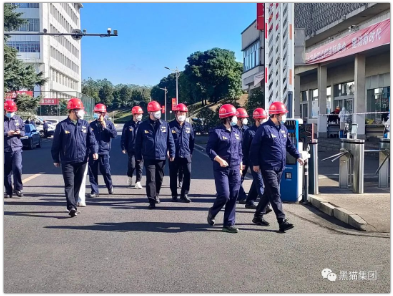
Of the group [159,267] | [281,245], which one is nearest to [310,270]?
[281,245]

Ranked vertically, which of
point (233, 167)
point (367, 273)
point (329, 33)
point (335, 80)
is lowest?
point (367, 273)

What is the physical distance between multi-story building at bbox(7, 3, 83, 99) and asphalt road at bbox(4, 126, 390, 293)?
51.8 metres

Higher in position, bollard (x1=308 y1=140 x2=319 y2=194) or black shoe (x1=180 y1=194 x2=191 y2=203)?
bollard (x1=308 y1=140 x2=319 y2=194)

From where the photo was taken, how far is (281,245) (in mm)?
6902

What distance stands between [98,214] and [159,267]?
138 inches

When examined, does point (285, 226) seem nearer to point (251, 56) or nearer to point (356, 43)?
point (356, 43)

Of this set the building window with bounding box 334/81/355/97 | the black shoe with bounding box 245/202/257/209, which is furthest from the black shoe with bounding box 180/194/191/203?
the building window with bounding box 334/81/355/97

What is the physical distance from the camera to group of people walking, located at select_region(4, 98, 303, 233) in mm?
7711

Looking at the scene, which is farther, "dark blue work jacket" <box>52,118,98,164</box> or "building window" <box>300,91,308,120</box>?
"building window" <box>300,91,308,120</box>

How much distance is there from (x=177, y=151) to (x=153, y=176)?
1111 mm

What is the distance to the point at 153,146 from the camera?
9789 millimetres

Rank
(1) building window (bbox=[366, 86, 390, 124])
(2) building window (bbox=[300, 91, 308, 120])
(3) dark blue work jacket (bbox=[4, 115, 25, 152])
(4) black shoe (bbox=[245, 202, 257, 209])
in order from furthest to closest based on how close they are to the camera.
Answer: (2) building window (bbox=[300, 91, 308, 120]) → (1) building window (bbox=[366, 86, 390, 124]) → (3) dark blue work jacket (bbox=[4, 115, 25, 152]) → (4) black shoe (bbox=[245, 202, 257, 209])

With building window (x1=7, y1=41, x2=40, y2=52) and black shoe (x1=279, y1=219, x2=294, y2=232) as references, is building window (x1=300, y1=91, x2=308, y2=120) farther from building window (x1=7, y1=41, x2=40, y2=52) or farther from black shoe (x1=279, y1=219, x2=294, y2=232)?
building window (x1=7, y1=41, x2=40, y2=52)

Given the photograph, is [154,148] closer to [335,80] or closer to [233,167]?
[233,167]
